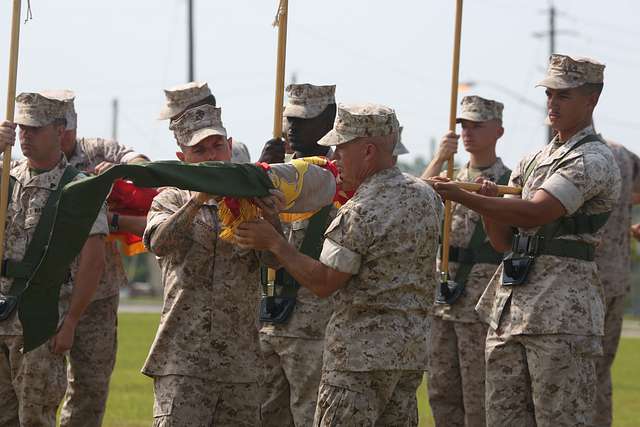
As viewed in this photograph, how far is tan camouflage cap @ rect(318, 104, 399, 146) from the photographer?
7.55 metres

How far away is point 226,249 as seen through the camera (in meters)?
8.23

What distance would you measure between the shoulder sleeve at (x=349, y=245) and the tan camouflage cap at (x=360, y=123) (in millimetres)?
409

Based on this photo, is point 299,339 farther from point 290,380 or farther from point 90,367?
point 90,367

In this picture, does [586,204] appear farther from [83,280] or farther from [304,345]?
[83,280]

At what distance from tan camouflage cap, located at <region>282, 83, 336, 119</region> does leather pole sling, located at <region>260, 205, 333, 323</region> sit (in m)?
0.75

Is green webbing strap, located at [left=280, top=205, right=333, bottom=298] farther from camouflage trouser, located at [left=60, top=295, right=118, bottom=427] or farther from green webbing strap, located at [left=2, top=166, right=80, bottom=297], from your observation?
camouflage trouser, located at [left=60, top=295, right=118, bottom=427]

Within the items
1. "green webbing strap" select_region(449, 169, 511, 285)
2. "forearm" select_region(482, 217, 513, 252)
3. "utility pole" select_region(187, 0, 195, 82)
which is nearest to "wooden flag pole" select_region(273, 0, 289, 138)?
"forearm" select_region(482, 217, 513, 252)

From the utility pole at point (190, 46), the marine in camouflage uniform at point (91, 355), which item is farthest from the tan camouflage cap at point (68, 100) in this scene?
the utility pole at point (190, 46)

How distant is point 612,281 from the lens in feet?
38.8

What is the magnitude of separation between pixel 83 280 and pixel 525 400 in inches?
121

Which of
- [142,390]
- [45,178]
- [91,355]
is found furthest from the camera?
[142,390]

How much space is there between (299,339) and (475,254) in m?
2.40

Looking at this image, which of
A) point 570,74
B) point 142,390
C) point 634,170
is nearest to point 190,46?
point 142,390

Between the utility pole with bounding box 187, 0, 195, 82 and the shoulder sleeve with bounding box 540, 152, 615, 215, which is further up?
the shoulder sleeve with bounding box 540, 152, 615, 215
